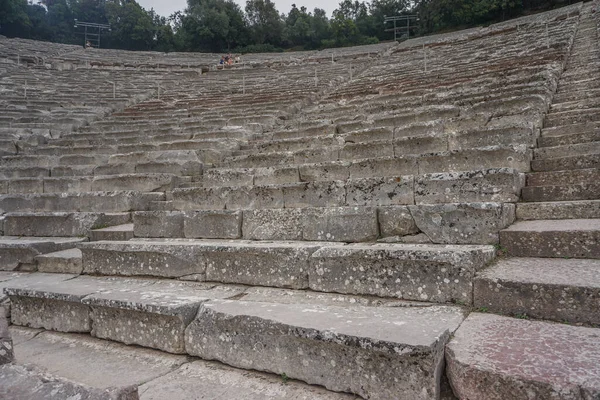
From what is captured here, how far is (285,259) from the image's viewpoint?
2707mm

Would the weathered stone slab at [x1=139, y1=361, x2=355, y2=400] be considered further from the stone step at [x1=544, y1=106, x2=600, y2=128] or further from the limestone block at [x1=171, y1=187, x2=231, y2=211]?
the stone step at [x1=544, y1=106, x2=600, y2=128]

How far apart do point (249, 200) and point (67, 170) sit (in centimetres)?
430

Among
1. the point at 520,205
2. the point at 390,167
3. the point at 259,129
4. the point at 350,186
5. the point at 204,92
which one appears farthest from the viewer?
the point at 204,92

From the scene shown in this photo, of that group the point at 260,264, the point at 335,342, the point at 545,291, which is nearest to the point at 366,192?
the point at 260,264

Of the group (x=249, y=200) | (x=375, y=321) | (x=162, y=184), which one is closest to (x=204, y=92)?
(x=162, y=184)

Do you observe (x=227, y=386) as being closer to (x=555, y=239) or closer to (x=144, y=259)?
(x=144, y=259)

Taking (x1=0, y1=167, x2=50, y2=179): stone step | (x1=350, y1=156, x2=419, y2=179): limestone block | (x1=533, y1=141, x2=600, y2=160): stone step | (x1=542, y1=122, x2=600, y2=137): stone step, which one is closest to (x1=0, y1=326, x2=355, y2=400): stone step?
(x1=350, y1=156, x2=419, y2=179): limestone block

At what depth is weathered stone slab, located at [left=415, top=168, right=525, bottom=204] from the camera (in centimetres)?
296

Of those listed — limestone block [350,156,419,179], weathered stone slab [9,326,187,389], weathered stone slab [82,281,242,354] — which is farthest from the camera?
limestone block [350,156,419,179]

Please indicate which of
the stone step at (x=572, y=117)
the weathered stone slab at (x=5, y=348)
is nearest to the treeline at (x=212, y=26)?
the stone step at (x=572, y=117)

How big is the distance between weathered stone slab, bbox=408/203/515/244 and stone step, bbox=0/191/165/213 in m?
3.82

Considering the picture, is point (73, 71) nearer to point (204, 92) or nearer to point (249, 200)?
point (204, 92)

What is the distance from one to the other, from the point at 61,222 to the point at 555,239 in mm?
5483

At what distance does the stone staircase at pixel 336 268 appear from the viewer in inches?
64.8
